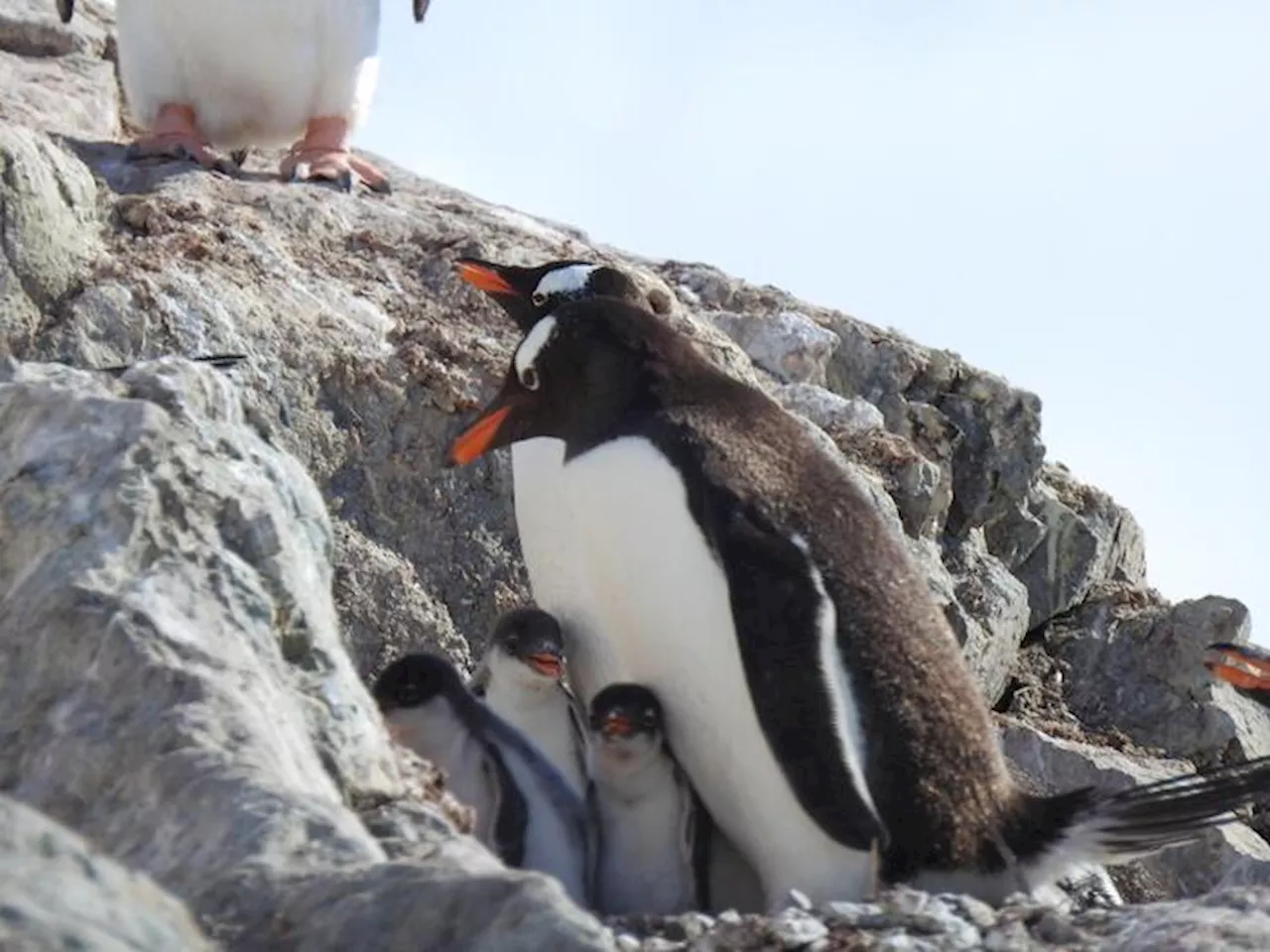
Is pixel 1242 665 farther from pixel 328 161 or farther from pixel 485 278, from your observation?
pixel 328 161

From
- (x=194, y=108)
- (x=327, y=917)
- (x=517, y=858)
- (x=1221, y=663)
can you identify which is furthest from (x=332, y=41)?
(x=327, y=917)

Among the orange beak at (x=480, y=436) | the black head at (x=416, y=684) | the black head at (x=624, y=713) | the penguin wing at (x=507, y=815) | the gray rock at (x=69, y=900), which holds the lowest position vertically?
the penguin wing at (x=507, y=815)

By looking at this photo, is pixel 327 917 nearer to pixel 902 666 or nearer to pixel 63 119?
pixel 902 666

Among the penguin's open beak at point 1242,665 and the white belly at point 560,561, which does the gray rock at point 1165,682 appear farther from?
the white belly at point 560,561

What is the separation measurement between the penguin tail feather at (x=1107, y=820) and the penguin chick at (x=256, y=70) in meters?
4.89

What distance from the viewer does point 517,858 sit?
541cm

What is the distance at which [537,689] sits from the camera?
19.7 ft

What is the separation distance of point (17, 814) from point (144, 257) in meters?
5.63

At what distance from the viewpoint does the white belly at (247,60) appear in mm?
10156

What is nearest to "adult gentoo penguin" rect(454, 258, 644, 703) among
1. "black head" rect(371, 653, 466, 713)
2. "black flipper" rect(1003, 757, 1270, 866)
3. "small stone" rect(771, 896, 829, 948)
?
"black head" rect(371, 653, 466, 713)

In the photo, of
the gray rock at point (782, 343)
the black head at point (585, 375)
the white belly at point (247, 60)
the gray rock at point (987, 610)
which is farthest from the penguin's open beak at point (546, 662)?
the white belly at point (247, 60)

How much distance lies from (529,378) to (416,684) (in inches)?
34.2

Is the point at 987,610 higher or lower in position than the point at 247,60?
lower

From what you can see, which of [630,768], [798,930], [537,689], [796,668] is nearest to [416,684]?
[537,689]
